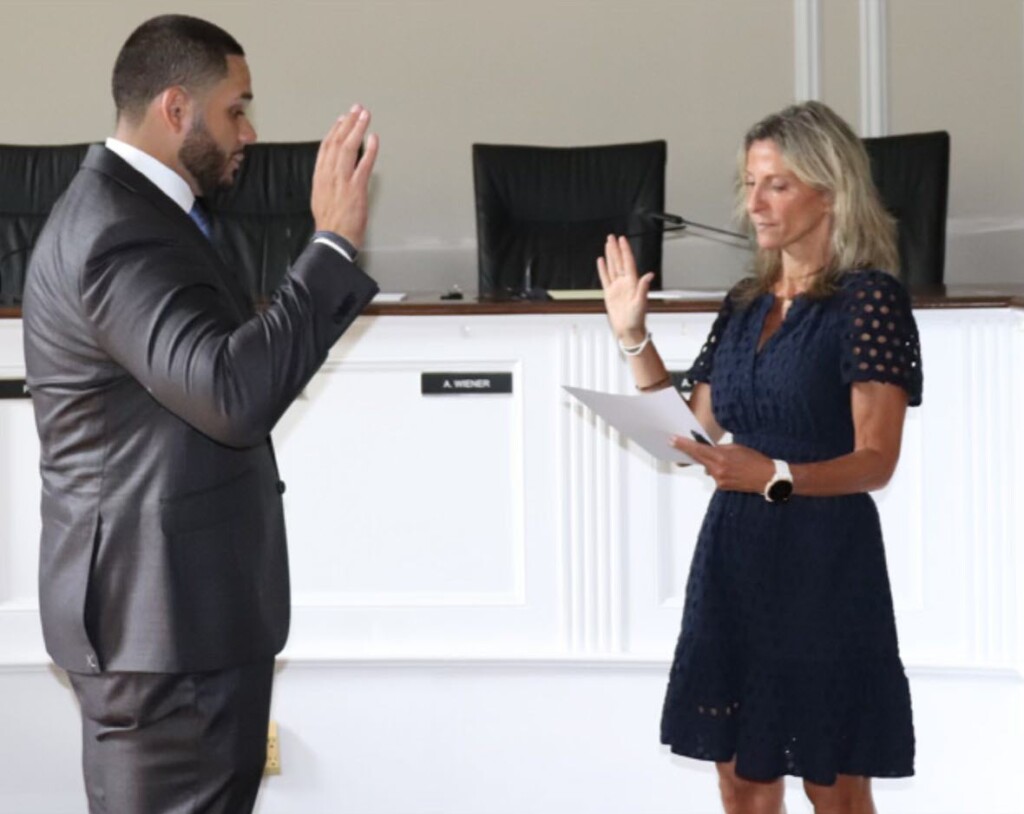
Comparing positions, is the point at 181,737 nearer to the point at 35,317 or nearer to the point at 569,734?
the point at 35,317

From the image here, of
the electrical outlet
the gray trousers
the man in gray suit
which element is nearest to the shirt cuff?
the man in gray suit

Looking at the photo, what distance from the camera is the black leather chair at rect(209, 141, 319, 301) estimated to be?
16.8ft

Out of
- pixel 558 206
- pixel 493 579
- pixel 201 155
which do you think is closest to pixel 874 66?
pixel 558 206

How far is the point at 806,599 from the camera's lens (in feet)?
7.99

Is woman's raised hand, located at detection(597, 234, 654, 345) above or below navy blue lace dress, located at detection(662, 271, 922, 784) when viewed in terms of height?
above

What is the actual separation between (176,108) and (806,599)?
1142 mm

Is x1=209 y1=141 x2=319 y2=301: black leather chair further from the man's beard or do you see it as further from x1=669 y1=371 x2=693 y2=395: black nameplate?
the man's beard

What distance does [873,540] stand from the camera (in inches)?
97.1

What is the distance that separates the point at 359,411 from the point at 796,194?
1.40 meters

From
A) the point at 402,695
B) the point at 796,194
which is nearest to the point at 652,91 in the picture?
the point at 402,695

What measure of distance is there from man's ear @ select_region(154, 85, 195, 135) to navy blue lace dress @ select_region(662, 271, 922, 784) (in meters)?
0.93

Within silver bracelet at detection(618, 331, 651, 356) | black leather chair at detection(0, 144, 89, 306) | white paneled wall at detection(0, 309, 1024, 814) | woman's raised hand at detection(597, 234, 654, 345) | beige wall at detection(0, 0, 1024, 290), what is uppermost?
beige wall at detection(0, 0, 1024, 290)

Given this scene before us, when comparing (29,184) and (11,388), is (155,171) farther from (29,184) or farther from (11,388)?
(29,184)

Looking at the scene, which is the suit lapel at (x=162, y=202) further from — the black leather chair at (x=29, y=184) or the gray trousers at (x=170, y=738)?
the black leather chair at (x=29, y=184)
